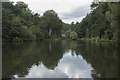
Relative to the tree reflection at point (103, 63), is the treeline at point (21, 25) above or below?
above

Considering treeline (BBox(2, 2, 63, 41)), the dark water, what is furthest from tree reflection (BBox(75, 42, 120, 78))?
treeline (BBox(2, 2, 63, 41))

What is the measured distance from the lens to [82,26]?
229 feet

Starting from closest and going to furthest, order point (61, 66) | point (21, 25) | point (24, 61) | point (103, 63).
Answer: point (61, 66)
point (103, 63)
point (24, 61)
point (21, 25)

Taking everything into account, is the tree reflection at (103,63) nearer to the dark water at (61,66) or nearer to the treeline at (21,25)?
the dark water at (61,66)

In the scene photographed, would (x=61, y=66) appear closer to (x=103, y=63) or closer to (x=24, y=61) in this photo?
(x=103, y=63)

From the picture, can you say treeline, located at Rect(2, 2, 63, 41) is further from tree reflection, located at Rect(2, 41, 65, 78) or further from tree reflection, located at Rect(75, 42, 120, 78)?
tree reflection, located at Rect(75, 42, 120, 78)

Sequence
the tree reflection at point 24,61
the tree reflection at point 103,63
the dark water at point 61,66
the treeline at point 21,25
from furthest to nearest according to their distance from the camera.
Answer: the treeline at point 21,25, the tree reflection at point 24,61, the dark water at point 61,66, the tree reflection at point 103,63

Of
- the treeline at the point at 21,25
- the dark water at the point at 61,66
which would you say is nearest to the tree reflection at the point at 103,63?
the dark water at the point at 61,66

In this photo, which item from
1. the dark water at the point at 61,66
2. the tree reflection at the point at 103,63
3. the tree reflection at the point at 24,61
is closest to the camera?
the tree reflection at the point at 103,63

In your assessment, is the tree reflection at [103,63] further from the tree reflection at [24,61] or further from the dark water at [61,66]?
the tree reflection at [24,61]

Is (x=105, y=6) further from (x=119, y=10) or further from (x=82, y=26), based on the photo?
(x=82, y=26)

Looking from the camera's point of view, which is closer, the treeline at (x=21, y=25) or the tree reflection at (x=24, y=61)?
the tree reflection at (x=24, y=61)

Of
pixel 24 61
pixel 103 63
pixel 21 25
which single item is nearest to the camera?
pixel 103 63

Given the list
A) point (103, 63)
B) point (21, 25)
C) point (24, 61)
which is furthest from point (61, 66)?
point (21, 25)
